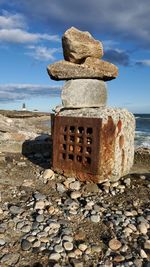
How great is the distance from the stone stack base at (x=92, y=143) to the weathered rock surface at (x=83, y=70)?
72cm

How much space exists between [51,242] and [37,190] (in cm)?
175

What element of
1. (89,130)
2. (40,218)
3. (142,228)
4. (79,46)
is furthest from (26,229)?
(79,46)

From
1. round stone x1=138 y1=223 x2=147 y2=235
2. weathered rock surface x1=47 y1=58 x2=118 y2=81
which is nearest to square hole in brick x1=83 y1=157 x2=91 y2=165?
weathered rock surface x1=47 y1=58 x2=118 y2=81

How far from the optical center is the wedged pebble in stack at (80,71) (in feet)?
22.2

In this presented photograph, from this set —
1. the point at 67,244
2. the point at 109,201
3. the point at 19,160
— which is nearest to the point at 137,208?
the point at 109,201

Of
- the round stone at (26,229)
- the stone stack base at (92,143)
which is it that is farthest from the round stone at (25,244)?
the stone stack base at (92,143)

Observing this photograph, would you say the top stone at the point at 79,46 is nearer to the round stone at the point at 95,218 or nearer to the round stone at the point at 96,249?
the round stone at the point at 95,218

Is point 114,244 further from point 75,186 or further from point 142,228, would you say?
point 75,186

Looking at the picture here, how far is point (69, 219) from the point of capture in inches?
192

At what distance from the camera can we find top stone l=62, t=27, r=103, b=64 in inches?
265

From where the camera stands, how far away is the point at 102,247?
13.8ft

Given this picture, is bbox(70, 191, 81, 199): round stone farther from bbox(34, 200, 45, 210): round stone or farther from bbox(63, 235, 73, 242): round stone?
bbox(63, 235, 73, 242): round stone

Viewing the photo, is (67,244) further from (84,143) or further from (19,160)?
(19,160)

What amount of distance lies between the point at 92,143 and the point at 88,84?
134 cm
